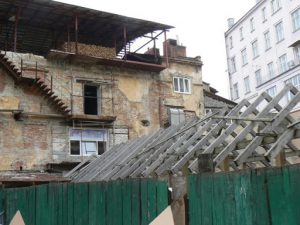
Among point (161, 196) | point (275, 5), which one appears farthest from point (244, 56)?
point (161, 196)

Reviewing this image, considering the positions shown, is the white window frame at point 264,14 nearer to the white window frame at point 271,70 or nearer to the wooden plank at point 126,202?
the white window frame at point 271,70

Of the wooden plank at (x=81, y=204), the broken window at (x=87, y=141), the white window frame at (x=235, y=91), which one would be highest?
the white window frame at (x=235, y=91)

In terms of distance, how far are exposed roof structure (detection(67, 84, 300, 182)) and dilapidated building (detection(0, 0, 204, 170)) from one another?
37.5ft

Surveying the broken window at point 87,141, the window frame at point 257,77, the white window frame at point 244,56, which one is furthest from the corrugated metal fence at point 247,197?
the white window frame at point 244,56

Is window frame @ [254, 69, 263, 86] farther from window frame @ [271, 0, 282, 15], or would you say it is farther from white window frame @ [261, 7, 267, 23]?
window frame @ [271, 0, 282, 15]

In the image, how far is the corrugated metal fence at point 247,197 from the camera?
178 inches

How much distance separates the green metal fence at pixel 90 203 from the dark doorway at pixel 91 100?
1633 centimetres

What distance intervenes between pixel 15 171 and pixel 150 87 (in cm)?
1041

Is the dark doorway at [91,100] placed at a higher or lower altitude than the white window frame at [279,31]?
lower

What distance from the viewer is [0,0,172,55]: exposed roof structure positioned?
26266mm

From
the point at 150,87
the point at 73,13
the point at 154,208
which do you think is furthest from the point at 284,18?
the point at 154,208

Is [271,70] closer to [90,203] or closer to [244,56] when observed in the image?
[244,56]

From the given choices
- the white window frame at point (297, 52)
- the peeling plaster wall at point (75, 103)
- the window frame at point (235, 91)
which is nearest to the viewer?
the peeling plaster wall at point (75, 103)

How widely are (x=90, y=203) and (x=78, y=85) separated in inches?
750
